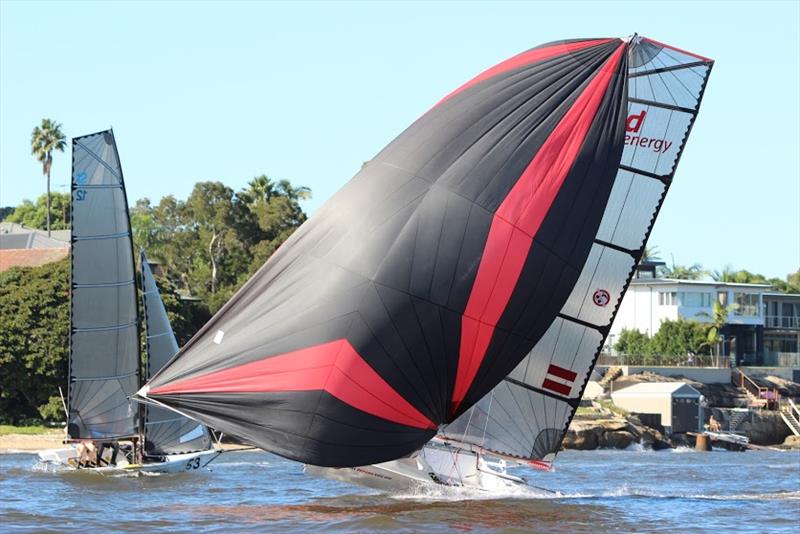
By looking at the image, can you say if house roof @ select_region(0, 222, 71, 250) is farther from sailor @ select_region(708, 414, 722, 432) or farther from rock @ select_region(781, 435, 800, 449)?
rock @ select_region(781, 435, 800, 449)

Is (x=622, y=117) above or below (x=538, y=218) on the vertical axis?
above

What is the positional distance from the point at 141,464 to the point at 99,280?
472cm

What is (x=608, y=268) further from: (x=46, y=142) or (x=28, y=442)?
(x=46, y=142)

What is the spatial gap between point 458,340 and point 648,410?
137ft

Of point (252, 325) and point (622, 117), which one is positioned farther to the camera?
point (622, 117)

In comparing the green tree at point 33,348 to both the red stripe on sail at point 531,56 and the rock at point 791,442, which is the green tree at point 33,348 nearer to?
the red stripe on sail at point 531,56

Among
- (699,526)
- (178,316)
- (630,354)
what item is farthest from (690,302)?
(699,526)

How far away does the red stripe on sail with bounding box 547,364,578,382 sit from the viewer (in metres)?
21.7

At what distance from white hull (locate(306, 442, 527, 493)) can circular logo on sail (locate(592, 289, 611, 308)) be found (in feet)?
12.6

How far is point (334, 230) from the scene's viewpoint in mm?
19266

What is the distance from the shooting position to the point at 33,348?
4838cm

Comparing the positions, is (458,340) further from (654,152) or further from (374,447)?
(654,152)

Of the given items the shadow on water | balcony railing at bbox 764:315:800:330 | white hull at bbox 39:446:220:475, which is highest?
balcony railing at bbox 764:315:800:330

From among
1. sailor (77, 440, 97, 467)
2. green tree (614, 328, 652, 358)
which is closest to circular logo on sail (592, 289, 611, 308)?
sailor (77, 440, 97, 467)
